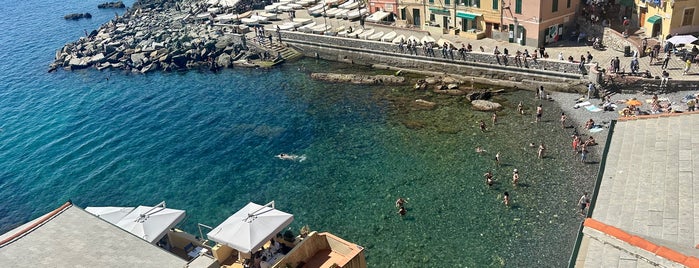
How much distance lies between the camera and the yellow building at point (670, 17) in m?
42.5

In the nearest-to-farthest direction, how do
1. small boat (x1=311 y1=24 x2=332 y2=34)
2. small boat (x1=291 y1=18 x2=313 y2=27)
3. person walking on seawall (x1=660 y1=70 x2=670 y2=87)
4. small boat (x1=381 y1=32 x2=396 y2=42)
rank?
person walking on seawall (x1=660 y1=70 x2=670 y2=87)
small boat (x1=381 y1=32 x2=396 y2=42)
small boat (x1=311 y1=24 x2=332 y2=34)
small boat (x1=291 y1=18 x2=313 y2=27)

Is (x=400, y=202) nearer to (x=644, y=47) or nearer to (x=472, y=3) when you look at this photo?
(x=644, y=47)

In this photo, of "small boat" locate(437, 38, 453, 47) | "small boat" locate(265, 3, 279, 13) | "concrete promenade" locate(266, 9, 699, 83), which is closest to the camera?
"concrete promenade" locate(266, 9, 699, 83)

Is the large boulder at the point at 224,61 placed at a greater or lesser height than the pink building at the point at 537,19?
lesser

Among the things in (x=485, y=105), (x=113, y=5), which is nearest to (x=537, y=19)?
(x=485, y=105)

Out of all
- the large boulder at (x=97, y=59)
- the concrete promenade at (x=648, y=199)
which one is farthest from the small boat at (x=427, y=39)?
the large boulder at (x=97, y=59)

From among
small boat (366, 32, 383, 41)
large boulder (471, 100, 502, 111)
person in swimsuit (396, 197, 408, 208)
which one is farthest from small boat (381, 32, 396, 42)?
person in swimsuit (396, 197, 408, 208)

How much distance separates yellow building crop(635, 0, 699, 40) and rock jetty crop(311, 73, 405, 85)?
78.0 ft

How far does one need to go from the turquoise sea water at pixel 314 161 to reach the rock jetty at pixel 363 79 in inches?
46.4

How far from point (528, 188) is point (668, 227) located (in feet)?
53.8

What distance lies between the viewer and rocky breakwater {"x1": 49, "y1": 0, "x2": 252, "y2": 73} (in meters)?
67.8

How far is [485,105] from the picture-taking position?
44.1 meters

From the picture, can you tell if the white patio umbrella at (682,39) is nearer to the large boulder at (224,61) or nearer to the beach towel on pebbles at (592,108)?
the beach towel on pebbles at (592,108)

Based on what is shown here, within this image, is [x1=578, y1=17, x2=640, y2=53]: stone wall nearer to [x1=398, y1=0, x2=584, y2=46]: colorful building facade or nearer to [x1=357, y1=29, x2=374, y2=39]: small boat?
[x1=398, y1=0, x2=584, y2=46]: colorful building facade
